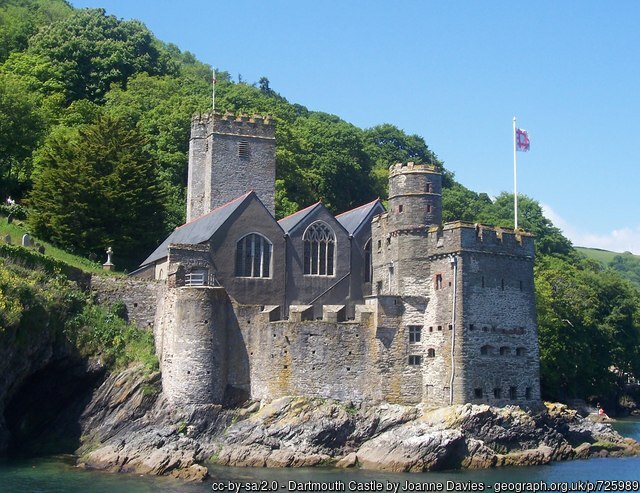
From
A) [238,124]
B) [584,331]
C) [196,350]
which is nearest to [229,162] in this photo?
[238,124]

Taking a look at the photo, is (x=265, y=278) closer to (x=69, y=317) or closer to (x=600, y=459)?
(x=69, y=317)

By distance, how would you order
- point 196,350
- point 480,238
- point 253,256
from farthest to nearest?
point 253,256 < point 480,238 < point 196,350

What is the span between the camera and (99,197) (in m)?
54.0

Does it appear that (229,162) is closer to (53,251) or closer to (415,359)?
(53,251)

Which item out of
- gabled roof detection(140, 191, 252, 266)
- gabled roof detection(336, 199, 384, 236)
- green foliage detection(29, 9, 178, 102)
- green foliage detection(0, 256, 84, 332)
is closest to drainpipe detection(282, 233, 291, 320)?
gabled roof detection(140, 191, 252, 266)

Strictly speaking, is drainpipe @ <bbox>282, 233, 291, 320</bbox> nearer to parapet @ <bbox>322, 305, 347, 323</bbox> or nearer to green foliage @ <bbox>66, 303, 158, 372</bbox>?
parapet @ <bbox>322, 305, 347, 323</bbox>

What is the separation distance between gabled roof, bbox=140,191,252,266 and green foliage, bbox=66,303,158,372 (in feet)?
15.6

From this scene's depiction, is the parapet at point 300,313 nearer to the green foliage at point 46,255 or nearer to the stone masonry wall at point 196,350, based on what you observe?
the stone masonry wall at point 196,350

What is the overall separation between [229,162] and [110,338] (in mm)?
14874

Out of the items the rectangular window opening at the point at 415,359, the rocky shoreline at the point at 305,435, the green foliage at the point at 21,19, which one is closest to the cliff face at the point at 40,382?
the rocky shoreline at the point at 305,435

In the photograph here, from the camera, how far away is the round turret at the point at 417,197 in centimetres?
4475

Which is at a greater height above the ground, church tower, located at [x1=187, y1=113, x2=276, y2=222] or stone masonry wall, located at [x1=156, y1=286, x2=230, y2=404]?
church tower, located at [x1=187, y1=113, x2=276, y2=222]

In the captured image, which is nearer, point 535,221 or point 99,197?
point 99,197

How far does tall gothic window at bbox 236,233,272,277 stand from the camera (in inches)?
1884
